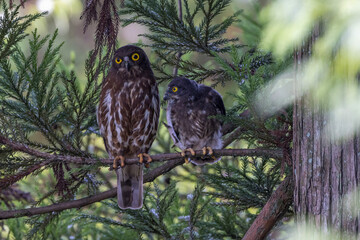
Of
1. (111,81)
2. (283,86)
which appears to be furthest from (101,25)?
(111,81)

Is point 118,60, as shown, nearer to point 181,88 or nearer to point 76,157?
point 181,88

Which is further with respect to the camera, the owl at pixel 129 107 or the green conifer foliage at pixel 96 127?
the owl at pixel 129 107

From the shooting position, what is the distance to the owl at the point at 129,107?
4090 mm

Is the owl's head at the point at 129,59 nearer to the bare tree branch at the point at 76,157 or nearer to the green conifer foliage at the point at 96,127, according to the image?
the green conifer foliage at the point at 96,127

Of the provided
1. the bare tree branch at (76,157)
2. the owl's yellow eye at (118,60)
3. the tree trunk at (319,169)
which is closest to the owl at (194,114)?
the owl's yellow eye at (118,60)

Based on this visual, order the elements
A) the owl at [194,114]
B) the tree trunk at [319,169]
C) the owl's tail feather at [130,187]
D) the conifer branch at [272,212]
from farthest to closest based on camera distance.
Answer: the owl at [194,114], the owl's tail feather at [130,187], the conifer branch at [272,212], the tree trunk at [319,169]

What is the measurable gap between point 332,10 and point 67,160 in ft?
5.28

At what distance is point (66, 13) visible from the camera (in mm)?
6180

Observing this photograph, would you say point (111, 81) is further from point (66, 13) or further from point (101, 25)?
point (66, 13)

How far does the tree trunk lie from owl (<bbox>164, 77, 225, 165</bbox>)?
1536mm

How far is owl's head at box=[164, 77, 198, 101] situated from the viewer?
4.09 meters

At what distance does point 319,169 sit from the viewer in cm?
249

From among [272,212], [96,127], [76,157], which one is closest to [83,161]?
[76,157]

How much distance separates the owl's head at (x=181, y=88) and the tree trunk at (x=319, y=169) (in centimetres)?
157
